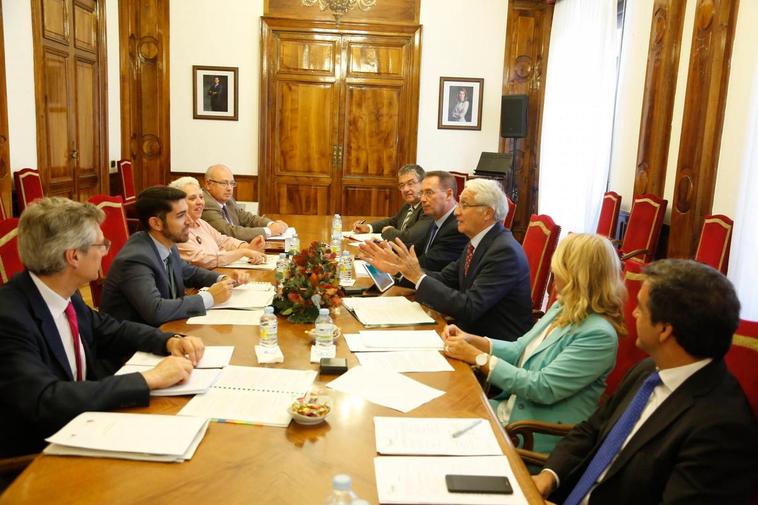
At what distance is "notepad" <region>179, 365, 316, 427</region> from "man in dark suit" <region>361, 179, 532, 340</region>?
40.8 inches

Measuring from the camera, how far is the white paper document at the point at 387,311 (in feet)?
9.03

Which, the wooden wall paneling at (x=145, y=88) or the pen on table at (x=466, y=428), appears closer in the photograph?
the pen on table at (x=466, y=428)

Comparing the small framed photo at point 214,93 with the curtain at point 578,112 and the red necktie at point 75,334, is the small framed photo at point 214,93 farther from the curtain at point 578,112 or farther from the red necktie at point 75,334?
the red necktie at point 75,334

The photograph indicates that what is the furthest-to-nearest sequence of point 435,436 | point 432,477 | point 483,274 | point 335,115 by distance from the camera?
point 335,115 → point 483,274 → point 435,436 → point 432,477

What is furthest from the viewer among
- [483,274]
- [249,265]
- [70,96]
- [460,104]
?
[460,104]

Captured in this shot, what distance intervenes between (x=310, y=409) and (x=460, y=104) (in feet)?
23.8

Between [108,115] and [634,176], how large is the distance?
590 cm

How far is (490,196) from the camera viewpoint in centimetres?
320

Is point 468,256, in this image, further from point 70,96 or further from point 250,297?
point 70,96

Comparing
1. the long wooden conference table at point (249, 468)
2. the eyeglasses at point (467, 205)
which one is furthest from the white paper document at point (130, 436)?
the eyeglasses at point (467, 205)

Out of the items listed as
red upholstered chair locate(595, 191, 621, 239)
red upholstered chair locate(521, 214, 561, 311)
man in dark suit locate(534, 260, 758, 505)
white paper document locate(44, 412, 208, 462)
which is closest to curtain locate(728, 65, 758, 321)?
red upholstered chair locate(521, 214, 561, 311)

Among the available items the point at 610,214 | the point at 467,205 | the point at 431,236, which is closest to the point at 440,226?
the point at 431,236

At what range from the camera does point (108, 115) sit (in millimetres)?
7723

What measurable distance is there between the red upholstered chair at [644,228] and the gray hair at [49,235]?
4.15 metres
